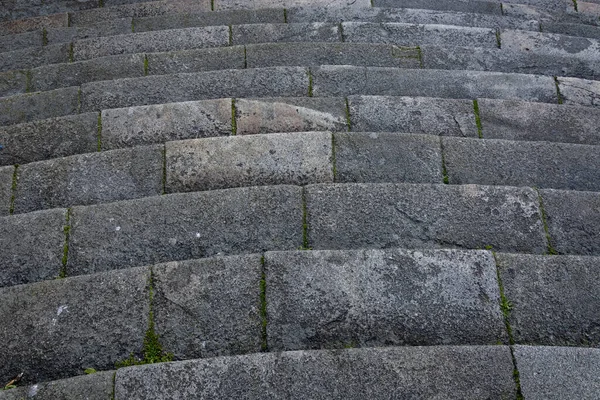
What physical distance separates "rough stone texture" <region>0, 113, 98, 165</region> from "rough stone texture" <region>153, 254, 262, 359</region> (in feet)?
5.15

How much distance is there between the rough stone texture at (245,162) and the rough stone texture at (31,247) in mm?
714

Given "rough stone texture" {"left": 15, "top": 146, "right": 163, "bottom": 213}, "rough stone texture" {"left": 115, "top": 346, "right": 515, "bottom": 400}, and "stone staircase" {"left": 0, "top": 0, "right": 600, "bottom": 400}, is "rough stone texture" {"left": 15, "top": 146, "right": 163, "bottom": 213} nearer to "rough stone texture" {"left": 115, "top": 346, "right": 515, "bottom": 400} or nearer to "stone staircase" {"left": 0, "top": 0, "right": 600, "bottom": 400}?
"stone staircase" {"left": 0, "top": 0, "right": 600, "bottom": 400}

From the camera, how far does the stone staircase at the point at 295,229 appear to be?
8.24ft

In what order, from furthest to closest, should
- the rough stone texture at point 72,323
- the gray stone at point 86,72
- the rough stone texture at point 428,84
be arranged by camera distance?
the gray stone at point 86,72 < the rough stone texture at point 428,84 < the rough stone texture at point 72,323

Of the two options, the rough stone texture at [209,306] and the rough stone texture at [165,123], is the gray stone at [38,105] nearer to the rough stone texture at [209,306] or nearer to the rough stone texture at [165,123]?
the rough stone texture at [165,123]

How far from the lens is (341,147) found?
3680 millimetres

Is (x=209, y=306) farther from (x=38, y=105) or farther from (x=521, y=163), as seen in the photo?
(x=38, y=105)

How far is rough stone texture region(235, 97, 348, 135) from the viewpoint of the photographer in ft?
13.1

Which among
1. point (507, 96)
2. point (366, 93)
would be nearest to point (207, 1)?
point (366, 93)

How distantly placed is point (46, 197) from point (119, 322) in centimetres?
125

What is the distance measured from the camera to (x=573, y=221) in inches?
130

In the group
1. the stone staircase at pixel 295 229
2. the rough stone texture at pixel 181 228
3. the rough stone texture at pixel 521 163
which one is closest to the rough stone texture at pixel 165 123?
the stone staircase at pixel 295 229

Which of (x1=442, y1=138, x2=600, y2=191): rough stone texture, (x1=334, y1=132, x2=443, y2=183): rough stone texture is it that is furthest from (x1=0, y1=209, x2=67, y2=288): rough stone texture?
(x1=442, y1=138, x2=600, y2=191): rough stone texture

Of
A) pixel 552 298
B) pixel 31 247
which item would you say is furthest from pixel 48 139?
pixel 552 298
